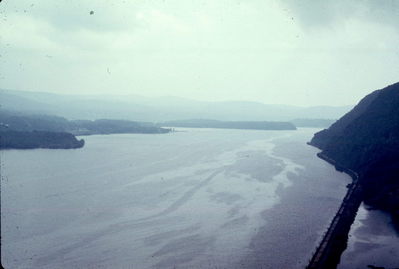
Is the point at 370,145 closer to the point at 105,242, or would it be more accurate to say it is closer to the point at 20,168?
the point at 105,242

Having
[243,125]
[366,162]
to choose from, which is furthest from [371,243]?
[243,125]

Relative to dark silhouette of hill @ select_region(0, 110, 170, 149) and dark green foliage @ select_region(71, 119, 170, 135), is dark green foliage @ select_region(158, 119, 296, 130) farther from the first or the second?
dark silhouette of hill @ select_region(0, 110, 170, 149)

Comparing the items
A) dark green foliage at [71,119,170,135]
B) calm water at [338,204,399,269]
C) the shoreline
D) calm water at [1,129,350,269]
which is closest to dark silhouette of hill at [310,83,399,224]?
calm water at [338,204,399,269]

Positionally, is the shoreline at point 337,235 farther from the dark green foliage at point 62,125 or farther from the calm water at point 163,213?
the dark green foliage at point 62,125

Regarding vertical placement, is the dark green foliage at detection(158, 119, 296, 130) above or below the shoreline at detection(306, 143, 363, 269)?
above

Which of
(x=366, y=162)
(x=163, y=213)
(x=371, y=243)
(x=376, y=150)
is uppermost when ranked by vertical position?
(x=376, y=150)

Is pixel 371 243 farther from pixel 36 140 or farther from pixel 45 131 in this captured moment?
pixel 45 131
